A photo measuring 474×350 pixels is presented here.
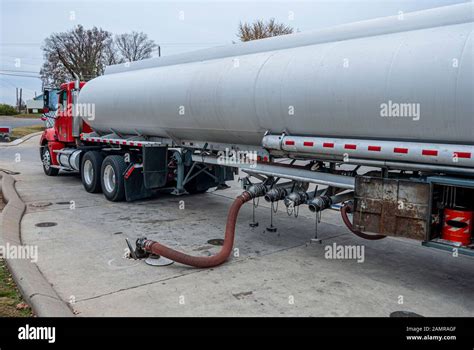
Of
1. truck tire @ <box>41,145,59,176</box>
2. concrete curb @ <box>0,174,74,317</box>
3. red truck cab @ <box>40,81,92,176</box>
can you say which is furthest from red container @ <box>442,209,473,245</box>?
truck tire @ <box>41,145,59,176</box>

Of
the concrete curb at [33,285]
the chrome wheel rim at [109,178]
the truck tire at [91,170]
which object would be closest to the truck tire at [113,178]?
the chrome wheel rim at [109,178]

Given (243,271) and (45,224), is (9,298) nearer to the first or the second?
(243,271)

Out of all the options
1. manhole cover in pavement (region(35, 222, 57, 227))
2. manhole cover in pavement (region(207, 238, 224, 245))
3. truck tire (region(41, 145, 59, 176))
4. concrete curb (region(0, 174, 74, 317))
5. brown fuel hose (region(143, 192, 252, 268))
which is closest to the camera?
concrete curb (region(0, 174, 74, 317))

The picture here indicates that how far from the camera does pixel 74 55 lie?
2092 inches

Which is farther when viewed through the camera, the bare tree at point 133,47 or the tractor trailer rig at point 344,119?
the bare tree at point 133,47

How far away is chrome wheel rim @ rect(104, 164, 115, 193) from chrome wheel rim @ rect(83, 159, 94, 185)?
0.88m

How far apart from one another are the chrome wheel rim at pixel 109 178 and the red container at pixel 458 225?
788cm

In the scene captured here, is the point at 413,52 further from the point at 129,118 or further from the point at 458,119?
the point at 129,118

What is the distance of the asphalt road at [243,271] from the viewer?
497 cm

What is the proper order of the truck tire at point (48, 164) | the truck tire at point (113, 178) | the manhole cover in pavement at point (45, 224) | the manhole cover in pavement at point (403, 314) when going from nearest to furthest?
the manhole cover in pavement at point (403, 314)
the manhole cover in pavement at point (45, 224)
the truck tire at point (113, 178)
the truck tire at point (48, 164)

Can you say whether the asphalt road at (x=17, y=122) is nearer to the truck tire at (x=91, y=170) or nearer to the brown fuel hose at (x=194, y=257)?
the truck tire at (x=91, y=170)

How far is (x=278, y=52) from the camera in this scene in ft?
22.7

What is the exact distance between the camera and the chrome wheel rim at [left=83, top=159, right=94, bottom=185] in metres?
11.8

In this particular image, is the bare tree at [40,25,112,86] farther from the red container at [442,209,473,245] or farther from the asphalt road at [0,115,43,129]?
the red container at [442,209,473,245]
